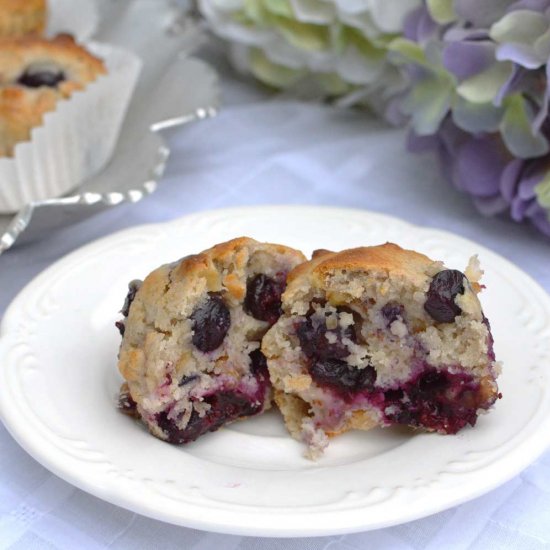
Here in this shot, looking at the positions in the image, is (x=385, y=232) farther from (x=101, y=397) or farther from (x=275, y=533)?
(x=275, y=533)

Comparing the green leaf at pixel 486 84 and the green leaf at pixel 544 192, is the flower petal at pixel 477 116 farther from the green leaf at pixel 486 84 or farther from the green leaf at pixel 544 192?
the green leaf at pixel 544 192

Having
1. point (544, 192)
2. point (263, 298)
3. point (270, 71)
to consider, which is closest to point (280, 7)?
point (270, 71)

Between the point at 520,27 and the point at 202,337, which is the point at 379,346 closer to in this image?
the point at 202,337

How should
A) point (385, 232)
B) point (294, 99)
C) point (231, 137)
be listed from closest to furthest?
point (385, 232)
point (231, 137)
point (294, 99)

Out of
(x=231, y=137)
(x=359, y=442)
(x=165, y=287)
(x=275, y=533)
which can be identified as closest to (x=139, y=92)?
(x=231, y=137)

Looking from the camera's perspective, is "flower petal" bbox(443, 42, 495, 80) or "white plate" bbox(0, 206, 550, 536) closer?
"white plate" bbox(0, 206, 550, 536)

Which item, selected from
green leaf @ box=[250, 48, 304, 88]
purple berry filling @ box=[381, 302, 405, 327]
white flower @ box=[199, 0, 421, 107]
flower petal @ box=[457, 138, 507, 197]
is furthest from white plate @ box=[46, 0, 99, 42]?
purple berry filling @ box=[381, 302, 405, 327]

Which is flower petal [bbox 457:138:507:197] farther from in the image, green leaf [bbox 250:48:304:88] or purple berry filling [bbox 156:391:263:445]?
purple berry filling [bbox 156:391:263:445]
